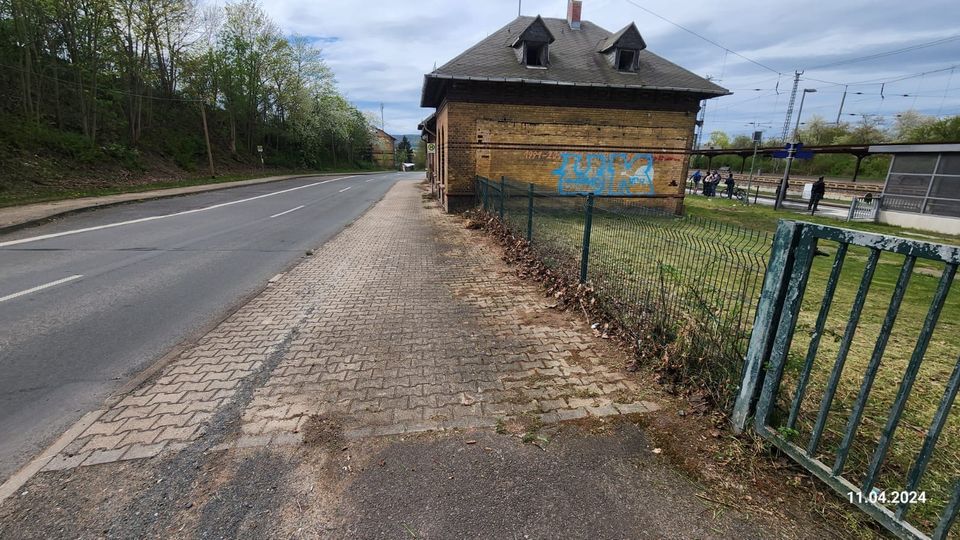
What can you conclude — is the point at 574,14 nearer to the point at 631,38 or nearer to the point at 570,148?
the point at 631,38

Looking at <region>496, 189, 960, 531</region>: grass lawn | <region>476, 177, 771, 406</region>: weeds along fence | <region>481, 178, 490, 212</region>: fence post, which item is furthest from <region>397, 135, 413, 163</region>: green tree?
<region>496, 189, 960, 531</region>: grass lawn

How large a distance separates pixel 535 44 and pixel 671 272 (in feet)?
44.7

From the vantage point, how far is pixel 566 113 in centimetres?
1513

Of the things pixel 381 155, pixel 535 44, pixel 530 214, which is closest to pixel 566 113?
pixel 535 44

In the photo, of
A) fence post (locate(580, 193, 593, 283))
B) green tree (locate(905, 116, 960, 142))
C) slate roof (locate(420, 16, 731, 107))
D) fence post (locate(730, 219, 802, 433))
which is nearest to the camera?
fence post (locate(730, 219, 802, 433))

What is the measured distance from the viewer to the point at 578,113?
1520 centimetres

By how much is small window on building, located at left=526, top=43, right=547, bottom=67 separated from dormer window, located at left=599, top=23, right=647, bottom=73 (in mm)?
2967

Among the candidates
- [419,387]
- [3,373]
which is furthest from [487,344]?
[3,373]

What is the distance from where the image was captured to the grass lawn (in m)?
2.63

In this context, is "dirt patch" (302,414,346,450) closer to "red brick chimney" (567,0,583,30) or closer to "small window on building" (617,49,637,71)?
"small window on building" (617,49,637,71)

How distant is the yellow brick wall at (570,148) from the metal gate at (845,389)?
12996 mm

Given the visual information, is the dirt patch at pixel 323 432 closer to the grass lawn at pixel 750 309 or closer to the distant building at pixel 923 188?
the grass lawn at pixel 750 309

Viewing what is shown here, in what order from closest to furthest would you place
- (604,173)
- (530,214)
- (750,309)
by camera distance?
(750,309) → (530,214) → (604,173)

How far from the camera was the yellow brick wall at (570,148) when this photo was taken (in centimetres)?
1471
